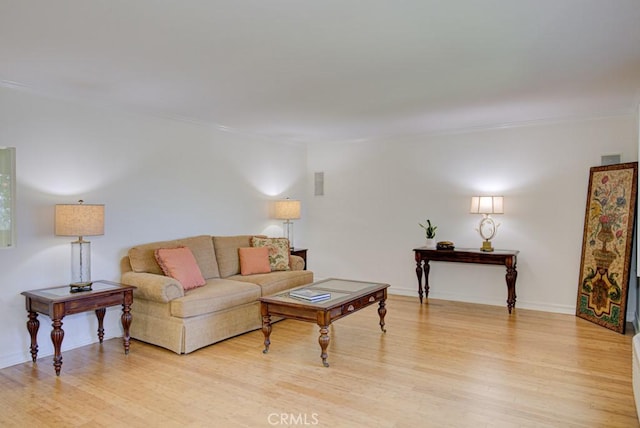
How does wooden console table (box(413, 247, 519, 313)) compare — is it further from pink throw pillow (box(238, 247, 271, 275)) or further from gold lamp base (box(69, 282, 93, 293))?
gold lamp base (box(69, 282, 93, 293))

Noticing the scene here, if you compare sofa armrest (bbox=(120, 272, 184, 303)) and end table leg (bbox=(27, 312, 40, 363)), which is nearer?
end table leg (bbox=(27, 312, 40, 363))

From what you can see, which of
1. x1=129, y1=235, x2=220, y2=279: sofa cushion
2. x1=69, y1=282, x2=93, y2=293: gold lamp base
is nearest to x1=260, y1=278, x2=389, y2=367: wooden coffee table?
x1=129, y1=235, x2=220, y2=279: sofa cushion

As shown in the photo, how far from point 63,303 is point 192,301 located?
38.1 inches

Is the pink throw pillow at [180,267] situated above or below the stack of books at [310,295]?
above

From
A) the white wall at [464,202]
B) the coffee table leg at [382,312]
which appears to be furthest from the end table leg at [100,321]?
the white wall at [464,202]

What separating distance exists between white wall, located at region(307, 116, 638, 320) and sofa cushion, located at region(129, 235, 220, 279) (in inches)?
94.9

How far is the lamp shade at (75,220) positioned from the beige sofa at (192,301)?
67 centimetres

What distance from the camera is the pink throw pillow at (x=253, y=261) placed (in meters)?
5.02

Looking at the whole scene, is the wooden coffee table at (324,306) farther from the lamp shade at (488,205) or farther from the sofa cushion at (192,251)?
the lamp shade at (488,205)

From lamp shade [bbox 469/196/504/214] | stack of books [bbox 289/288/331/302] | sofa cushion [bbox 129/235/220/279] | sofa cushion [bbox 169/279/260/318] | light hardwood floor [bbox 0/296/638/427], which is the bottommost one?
light hardwood floor [bbox 0/296/638/427]

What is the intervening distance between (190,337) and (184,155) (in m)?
2.21

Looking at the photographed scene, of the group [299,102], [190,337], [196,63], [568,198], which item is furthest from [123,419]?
[568,198]

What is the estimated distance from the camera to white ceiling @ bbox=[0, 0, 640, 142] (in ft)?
7.52

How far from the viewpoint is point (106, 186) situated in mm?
4203
